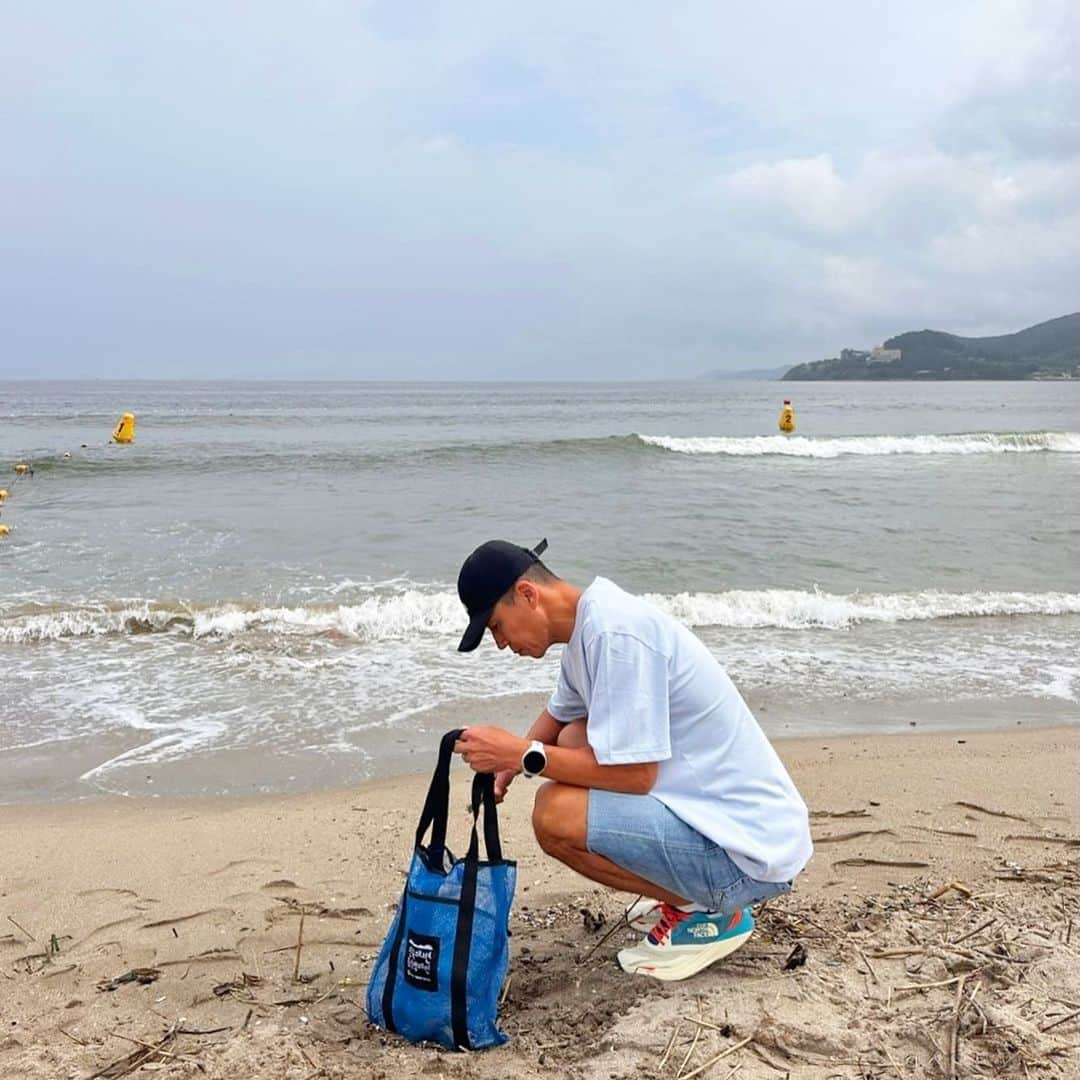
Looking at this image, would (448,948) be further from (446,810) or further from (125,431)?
(125,431)

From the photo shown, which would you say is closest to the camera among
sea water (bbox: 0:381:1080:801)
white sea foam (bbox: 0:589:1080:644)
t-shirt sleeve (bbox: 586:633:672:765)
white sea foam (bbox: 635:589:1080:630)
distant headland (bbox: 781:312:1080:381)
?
t-shirt sleeve (bbox: 586:633:672:765)

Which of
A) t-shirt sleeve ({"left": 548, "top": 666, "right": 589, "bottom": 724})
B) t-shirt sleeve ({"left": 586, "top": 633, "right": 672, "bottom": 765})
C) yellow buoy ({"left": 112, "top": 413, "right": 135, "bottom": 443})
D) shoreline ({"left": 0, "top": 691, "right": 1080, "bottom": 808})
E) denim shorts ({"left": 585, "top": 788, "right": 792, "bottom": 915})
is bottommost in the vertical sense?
shoreline ({"left": 0, "top": 691, "right": 1080, "bottom": 808})

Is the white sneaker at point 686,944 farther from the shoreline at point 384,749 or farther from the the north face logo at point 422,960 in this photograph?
the shoreline at point 384,749

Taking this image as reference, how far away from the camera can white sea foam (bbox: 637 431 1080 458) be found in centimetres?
2659

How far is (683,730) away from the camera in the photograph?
97.0 inches

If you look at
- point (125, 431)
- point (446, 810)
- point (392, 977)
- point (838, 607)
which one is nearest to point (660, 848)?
point (446, 810)

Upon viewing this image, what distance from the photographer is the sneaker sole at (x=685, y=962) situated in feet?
8.82

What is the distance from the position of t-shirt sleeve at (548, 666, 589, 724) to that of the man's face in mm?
294

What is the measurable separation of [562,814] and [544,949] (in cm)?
73

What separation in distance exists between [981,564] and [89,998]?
10.7 meters

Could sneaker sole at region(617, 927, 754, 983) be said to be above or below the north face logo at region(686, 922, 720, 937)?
below

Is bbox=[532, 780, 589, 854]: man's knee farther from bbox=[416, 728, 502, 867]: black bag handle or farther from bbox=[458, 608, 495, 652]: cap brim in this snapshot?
bbox=[458, 608, 495, 652]: cap brim

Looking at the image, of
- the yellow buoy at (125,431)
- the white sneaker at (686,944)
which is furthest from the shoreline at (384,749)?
the yellow buoy at (125,431)

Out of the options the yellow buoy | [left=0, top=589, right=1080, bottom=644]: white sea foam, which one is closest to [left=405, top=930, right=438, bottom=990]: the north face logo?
[left=0, top=589, right=1080, bottom=644]: white sea foam
